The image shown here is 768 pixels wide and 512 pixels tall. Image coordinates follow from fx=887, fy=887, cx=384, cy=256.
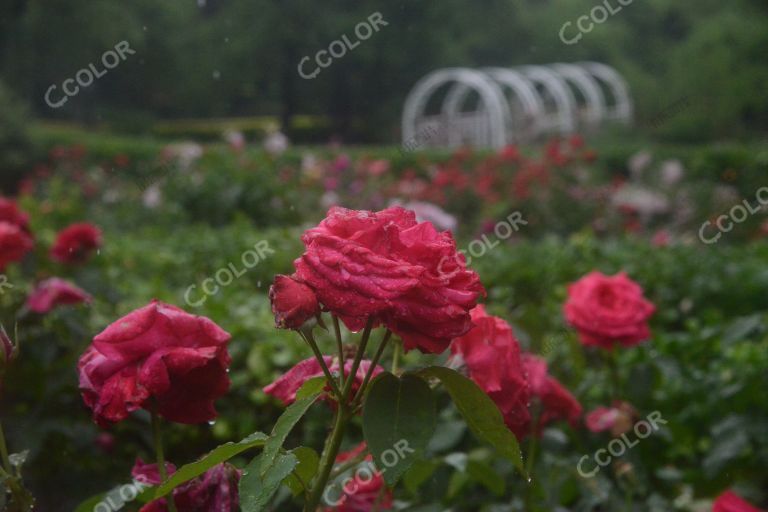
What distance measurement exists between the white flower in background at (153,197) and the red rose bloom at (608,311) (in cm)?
473

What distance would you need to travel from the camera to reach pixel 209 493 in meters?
0.65

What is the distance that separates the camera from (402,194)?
223 inches

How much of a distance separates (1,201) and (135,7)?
2477cm

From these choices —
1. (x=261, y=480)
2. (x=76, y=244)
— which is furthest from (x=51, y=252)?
(x=261, y=480)

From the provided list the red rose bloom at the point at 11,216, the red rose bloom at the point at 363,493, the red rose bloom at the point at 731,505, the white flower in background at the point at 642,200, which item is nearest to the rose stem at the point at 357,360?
the red rose bloom at the point at 363,493

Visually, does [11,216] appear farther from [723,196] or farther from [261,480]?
[723,196]

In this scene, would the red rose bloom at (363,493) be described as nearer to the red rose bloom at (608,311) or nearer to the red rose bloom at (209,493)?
the red rose bloom at (209,493)

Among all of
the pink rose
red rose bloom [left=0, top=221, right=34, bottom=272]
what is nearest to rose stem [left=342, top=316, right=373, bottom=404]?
the pink rose

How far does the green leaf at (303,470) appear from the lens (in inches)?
24.8

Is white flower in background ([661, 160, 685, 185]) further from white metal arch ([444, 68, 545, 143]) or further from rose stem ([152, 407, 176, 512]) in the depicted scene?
rose stem ([152, 407, 176, 512])

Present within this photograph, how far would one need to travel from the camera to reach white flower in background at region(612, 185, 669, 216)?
21.4ft

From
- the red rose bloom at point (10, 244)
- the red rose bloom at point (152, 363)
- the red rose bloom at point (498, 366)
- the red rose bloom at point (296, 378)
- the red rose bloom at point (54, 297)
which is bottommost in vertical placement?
the red rose bloom at point (498, 366)

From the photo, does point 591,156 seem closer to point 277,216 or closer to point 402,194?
point 402,194

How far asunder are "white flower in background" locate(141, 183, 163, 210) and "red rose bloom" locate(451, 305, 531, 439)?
17.2ft
